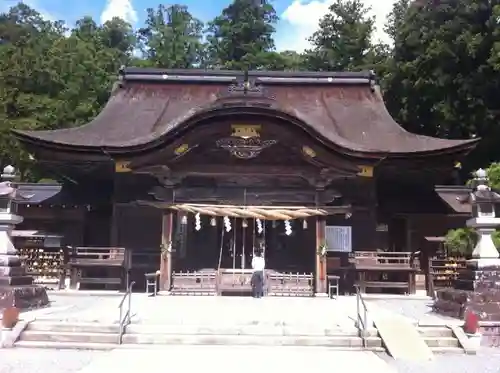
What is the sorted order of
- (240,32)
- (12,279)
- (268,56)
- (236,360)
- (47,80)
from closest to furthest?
1. (236,360)
2. (12,279)
3. (47,80)
4. (268,56)
5. (240,32)

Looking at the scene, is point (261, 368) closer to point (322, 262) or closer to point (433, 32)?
point (322, 262)

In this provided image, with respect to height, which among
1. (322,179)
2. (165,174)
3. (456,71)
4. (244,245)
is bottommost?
(244,245)

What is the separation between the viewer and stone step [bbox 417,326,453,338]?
9328mm

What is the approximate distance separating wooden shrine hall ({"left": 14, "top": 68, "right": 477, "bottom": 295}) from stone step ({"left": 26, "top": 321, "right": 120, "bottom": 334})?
16.9 feet

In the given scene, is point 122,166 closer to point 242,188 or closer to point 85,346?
point 242,188

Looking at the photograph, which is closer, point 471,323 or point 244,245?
point 471,323

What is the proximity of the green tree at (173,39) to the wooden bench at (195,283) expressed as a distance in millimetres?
Answer: 33499

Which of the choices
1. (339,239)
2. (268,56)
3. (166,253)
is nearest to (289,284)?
(339,239)

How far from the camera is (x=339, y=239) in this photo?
15617mm

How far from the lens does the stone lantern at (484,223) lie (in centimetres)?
1045

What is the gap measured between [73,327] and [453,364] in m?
5.96

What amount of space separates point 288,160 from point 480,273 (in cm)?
612

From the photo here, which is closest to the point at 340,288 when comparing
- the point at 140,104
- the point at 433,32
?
the point at 140,104

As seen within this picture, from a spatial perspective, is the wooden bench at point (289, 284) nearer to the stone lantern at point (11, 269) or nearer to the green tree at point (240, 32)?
the stone lantern at point (11, 269)
